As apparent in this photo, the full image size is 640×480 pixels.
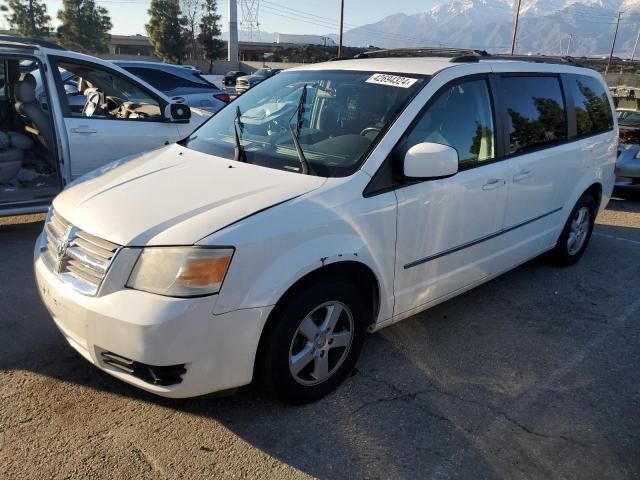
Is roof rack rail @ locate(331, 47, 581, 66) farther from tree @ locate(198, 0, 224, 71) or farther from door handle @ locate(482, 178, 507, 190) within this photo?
tree @ locate(198, 0, 224, 71)

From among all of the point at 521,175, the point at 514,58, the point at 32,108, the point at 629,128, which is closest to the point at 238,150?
the point at 521,175

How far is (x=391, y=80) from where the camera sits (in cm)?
326

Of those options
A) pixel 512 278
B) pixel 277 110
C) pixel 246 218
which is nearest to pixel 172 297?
pixel 246 218

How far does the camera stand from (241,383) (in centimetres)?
246

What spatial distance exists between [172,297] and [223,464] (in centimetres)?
80

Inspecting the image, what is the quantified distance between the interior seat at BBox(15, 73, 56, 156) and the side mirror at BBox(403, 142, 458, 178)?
419cm

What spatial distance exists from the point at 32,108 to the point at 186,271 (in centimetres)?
438

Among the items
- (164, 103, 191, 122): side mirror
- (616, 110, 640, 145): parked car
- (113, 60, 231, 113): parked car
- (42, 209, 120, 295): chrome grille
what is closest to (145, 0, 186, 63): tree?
(113, 60, 231, 113): parked car

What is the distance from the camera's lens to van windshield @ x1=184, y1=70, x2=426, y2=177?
2.97m

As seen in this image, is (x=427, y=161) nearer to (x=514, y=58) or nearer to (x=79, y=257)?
(x=79, y=257)

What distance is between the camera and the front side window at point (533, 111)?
3.72 metres

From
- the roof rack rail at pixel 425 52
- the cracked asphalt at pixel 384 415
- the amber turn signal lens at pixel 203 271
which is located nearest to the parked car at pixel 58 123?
the cracked asphalt at pixel 384 415

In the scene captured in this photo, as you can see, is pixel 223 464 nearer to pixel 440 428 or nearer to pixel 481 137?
pixel 440 428

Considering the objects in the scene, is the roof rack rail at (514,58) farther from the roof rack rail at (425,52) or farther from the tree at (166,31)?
the tree at (166,31)
